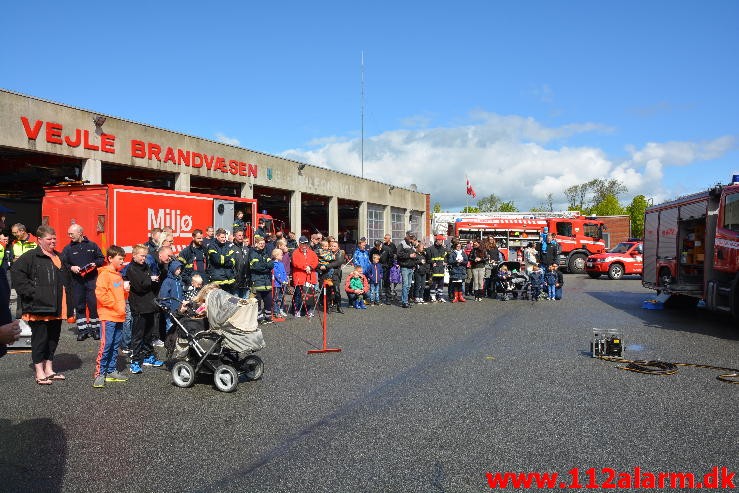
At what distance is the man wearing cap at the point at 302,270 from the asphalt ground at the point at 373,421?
13.6 feet

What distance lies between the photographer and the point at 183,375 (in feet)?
22.9

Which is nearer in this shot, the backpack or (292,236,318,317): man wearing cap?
(292,236,318,317): man wearing cap

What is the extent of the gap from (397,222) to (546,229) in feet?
52.0

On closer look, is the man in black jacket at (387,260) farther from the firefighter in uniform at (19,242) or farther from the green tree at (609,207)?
the green tree at (609,207)

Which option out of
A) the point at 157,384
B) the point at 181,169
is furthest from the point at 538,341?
the point at 181,169

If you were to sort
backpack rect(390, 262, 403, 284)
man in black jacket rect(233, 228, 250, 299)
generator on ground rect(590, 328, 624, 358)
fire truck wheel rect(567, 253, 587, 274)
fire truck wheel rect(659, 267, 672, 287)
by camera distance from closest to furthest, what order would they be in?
1. generator on ground rect(590, 328, 624, 358)
2. man in black jacket rect(233, 228, 250, 299)
3. fire truck wheel rect(659, 267, 672, 287)
4. backpack rect(390, 262, 403, 284)
5. fire truck wheel rect(567, 253, 587, 274)

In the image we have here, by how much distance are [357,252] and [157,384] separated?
902 cm

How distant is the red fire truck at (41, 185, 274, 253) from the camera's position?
12484 mm

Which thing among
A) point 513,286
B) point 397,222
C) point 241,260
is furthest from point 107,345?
point 397,222

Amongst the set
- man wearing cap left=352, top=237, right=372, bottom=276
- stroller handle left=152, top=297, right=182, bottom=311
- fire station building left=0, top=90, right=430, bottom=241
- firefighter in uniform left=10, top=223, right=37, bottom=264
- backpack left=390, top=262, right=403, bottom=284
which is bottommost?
backpack left=390, top=262, right=403, bottom=284

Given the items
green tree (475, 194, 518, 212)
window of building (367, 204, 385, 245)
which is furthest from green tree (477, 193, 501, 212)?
window of building (367, 204, 385, 245)

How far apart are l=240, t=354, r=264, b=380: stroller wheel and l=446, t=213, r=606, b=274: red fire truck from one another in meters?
24.7

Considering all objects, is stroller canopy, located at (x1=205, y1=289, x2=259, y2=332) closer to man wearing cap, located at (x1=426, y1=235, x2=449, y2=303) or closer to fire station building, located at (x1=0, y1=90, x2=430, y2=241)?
fire station building, located at (x1=0, y1=90, x2=430, y2=241)

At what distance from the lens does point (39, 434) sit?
205 inches
